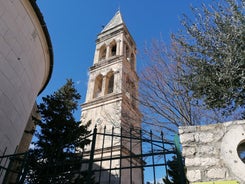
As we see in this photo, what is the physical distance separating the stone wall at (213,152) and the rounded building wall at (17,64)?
481 centimetres

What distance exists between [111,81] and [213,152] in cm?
1978

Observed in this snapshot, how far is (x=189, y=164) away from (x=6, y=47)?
18.2ft

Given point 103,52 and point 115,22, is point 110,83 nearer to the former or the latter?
point 103,52

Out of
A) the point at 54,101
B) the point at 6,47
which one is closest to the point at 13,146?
the point at 6,47

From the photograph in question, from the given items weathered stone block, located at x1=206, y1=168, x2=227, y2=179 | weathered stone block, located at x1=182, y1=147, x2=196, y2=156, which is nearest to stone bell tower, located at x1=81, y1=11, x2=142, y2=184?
weathered stone block, located at x1=182, y1=147, x2=196, y2=156

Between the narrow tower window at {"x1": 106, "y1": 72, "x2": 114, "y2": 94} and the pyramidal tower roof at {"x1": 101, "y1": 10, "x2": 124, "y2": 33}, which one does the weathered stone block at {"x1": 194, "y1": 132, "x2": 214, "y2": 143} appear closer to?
the narrow tower window at {"x1": 106, "y1": 72, "x2": 114, "y2": 94}

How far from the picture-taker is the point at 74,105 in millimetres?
10023

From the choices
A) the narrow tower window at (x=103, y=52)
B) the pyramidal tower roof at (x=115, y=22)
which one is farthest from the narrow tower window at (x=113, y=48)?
the pyramidal tower roof at (x=115, y=22)

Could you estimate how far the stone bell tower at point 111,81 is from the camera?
16.5 m

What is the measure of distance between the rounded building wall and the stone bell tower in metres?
7.55

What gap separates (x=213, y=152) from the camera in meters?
2.54

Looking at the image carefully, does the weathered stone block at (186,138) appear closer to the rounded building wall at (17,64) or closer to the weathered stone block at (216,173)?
the weathered stone block at (216,173)

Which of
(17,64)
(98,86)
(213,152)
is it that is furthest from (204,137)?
(98,86)

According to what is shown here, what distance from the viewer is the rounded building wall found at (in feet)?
18.0
